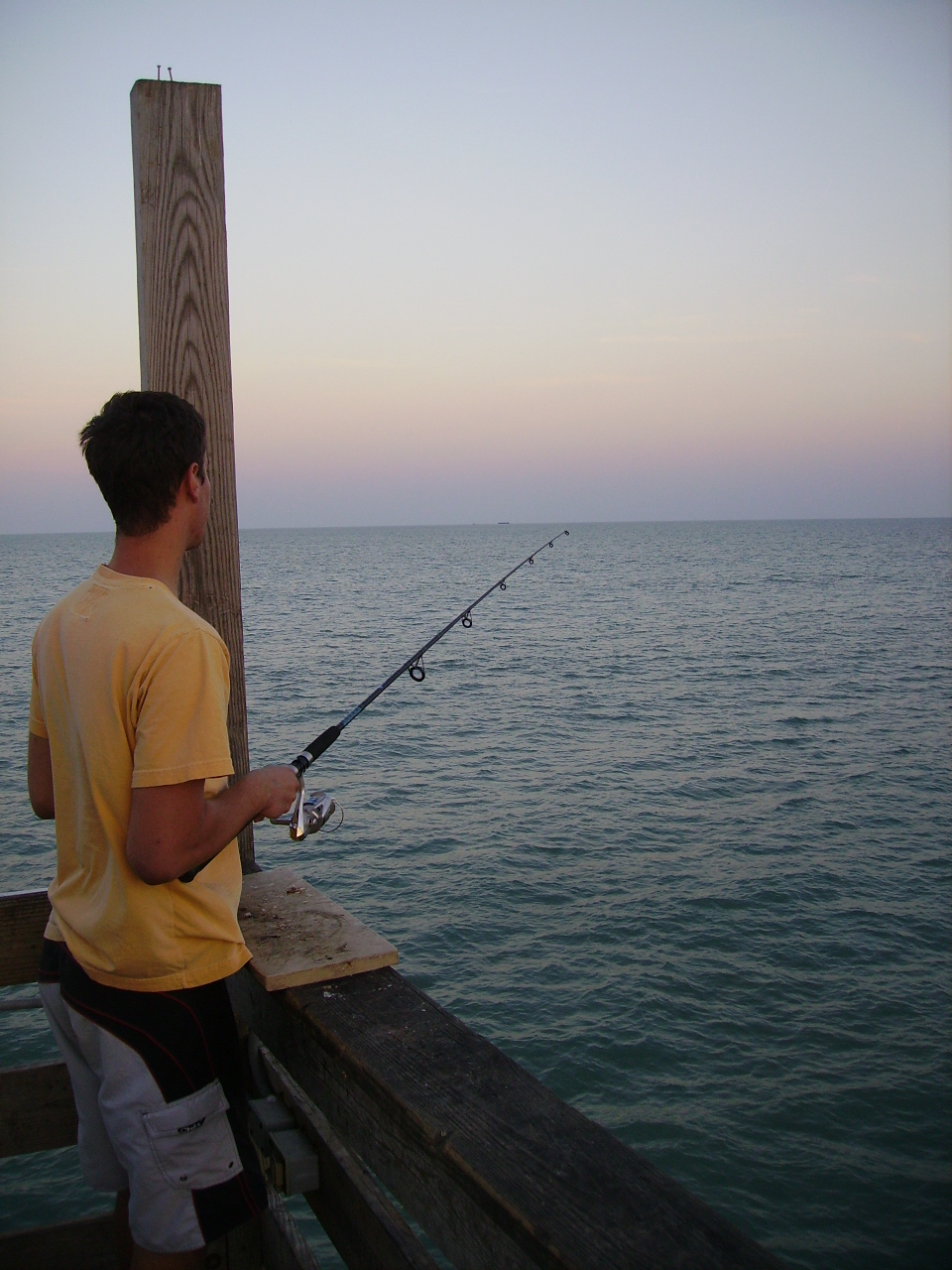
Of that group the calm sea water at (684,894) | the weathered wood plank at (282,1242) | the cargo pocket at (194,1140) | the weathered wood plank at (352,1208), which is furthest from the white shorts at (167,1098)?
the calm sea water at (684,894)

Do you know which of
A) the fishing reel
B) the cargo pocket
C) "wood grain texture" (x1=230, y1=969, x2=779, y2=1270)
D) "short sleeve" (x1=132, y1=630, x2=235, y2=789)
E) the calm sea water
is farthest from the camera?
the calm sea water

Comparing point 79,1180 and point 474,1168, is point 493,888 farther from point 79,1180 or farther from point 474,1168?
point 474,1168

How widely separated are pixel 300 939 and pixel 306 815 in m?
0.33

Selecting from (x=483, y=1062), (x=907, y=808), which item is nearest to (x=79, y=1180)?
(x=483, y=1062)

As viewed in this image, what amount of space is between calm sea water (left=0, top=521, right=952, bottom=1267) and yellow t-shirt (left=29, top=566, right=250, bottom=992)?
4985 millimetres

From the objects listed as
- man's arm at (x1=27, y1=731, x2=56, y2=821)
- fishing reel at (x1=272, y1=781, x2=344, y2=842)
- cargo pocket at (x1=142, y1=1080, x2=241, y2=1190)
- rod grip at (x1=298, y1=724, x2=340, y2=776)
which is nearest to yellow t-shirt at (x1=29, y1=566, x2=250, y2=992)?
man's arm at (x1=27, y1=731, x2=56, y2=821)

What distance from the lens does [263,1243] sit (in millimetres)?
2076

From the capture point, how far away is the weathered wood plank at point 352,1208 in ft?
5.05

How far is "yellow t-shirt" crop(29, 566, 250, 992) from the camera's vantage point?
5.01 feet

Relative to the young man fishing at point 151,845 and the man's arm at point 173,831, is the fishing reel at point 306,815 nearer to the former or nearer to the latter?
the young man fishing at point 151,845

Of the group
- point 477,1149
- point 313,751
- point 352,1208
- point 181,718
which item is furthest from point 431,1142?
point 313,751

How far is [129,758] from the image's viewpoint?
1585 millimetres

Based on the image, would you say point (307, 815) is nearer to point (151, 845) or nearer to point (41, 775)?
point (41, 775)

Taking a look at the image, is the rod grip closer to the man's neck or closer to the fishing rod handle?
the fishing rod handle
